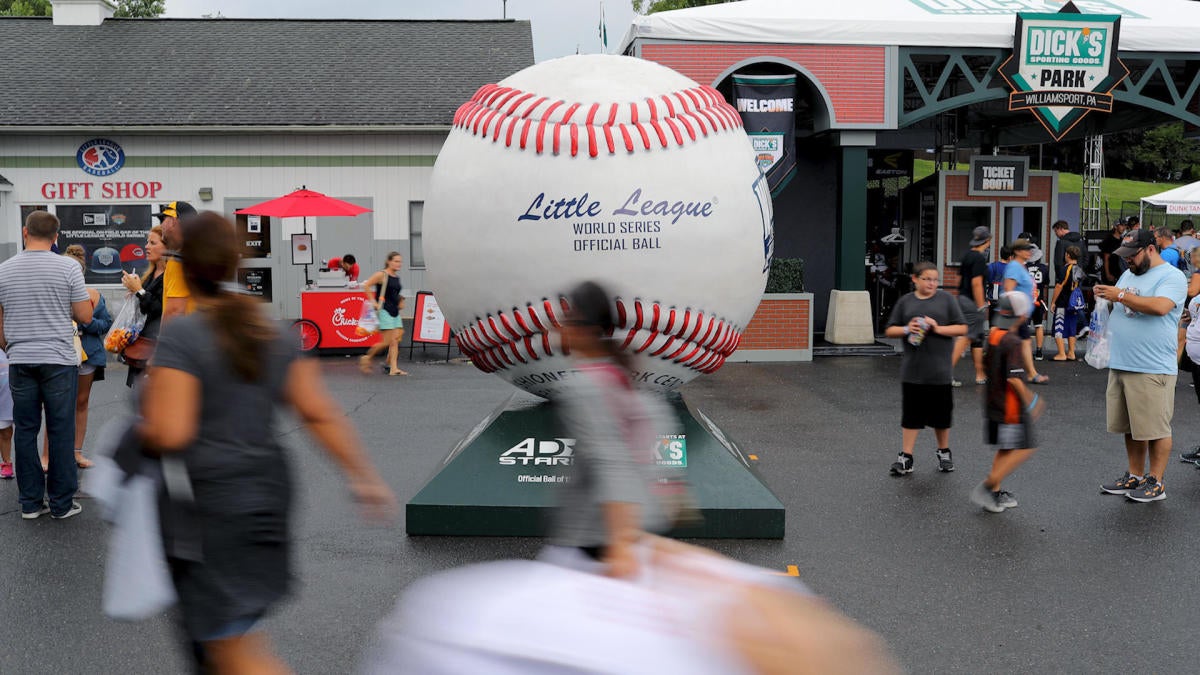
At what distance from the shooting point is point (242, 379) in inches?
119

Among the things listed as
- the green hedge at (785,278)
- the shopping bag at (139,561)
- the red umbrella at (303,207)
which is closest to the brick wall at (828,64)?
the green hedge at (785,278)

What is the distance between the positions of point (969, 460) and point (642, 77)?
409cm

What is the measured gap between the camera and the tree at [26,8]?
38656mm

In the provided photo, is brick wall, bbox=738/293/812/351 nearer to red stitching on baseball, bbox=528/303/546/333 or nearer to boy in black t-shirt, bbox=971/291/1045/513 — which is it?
boy in black t-shirt, bbox=971/291/1045/513

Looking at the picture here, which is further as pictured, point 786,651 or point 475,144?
point 475,144

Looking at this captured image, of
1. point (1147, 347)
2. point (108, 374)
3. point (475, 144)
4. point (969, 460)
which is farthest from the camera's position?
point (108, 374)

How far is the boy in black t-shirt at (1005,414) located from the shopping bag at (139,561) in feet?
16.2

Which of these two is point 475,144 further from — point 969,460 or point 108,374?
→ point 108,374

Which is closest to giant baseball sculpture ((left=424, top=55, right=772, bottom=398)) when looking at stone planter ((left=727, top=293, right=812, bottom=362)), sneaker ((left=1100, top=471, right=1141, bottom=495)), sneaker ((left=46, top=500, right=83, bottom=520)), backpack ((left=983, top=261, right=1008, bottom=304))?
sneaker ((left=46, top=500, right=83, bottom=520))

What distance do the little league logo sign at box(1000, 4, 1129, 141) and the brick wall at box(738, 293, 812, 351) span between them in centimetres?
428

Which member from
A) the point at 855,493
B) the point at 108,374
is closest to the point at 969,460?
the point at 855,493

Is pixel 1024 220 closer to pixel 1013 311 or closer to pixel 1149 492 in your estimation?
pixel 1149 492

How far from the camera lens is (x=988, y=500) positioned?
631 cm

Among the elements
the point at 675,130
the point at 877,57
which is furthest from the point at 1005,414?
the point at 877,57
